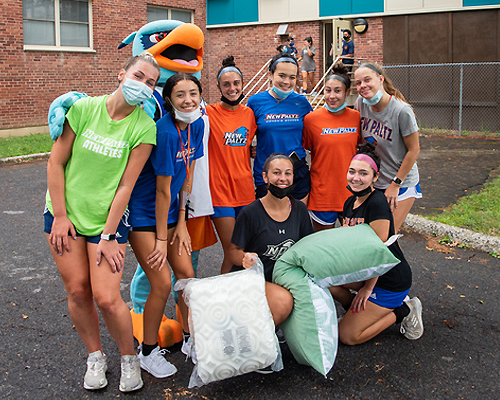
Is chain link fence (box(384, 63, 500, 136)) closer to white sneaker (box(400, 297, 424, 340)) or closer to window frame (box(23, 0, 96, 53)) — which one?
window frame (box(23, 0, 96, 53))

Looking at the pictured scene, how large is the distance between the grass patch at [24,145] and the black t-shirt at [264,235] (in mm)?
10117

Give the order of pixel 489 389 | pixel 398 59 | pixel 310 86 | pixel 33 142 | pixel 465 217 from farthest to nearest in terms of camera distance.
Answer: pixel 310 86 → pixel 398 59 → pixel 33 142 → pixel 465 217 → pixel 489 389

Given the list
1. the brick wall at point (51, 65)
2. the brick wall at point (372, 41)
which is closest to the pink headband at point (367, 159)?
the brick wall at point (51, 65)

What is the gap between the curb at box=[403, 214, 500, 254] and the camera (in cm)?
561

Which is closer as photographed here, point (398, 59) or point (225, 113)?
point (225, 113)

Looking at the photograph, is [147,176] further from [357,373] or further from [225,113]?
[357,373]

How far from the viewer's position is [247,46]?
21.6 metres

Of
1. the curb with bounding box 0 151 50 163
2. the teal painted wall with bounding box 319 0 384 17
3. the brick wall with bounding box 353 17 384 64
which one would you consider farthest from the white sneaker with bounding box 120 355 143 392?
the teal painted wall with bounding box 319 0 384 17

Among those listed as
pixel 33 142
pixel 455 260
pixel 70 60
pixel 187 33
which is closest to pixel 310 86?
pixel 70 60

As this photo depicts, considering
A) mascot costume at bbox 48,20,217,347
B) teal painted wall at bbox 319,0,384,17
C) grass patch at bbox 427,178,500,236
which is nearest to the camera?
mascot costume at bbox 48,20,217,347

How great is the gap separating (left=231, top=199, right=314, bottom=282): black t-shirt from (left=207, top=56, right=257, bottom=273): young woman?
442 mm

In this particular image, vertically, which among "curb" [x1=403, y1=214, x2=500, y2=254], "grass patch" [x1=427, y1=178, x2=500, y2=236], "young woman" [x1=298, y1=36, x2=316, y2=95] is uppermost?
"young woman" [x1=298, y1=36, x2=316, y2=95]

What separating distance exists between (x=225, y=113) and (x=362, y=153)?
1.10m

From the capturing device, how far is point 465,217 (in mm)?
6547
